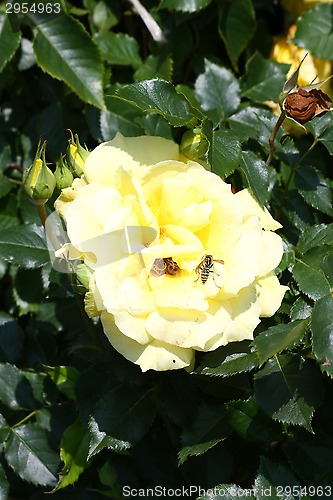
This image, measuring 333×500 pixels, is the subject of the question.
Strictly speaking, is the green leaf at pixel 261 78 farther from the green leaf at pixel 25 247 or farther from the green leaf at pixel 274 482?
the green leaf at pixel 274 482

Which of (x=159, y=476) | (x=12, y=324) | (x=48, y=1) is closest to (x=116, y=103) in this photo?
(x=48, y=1)

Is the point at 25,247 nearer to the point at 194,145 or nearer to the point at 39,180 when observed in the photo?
the point at 39,180

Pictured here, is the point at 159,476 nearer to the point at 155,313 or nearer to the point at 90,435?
the point at 90,435

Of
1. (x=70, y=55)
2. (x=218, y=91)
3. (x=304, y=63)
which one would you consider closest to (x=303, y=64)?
(x=304, y=63)

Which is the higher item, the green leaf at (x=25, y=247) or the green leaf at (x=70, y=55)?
the green leaf at (x=70, y=55)

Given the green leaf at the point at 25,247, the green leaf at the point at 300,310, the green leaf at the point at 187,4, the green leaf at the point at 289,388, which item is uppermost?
the green leaf at the point at 187,4

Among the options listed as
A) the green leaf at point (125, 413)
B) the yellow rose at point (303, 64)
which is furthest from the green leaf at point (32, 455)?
the yellow rose at point (303, 64)
